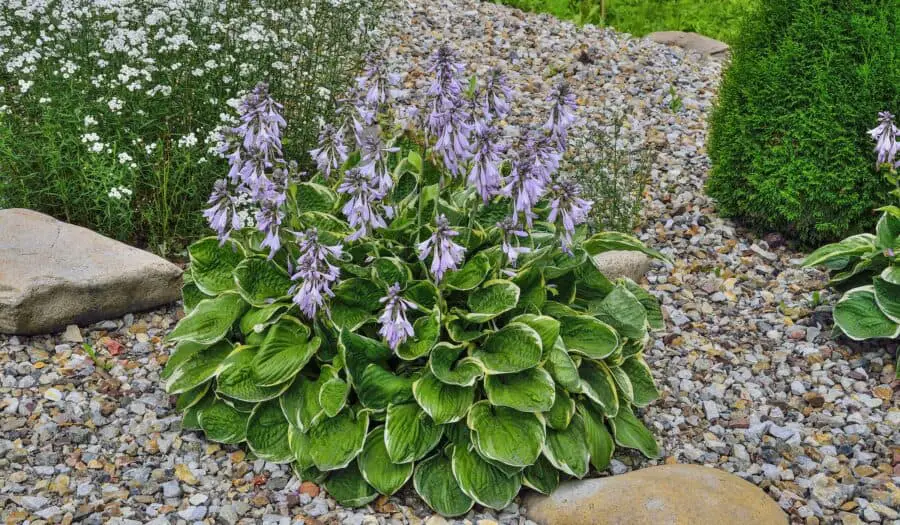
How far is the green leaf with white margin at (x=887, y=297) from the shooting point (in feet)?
13.9

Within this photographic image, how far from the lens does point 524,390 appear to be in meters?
3.44

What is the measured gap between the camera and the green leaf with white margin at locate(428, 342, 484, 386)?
133 inches

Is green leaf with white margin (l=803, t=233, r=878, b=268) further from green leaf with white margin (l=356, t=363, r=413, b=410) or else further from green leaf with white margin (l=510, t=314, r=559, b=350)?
green leaf with white margin (l=356, t=363, r=413, b=410)

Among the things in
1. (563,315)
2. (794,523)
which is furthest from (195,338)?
(794,523)

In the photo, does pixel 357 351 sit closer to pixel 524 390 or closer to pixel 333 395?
pixel 333 395

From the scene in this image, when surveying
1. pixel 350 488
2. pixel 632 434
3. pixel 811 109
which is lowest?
pixel 350 488

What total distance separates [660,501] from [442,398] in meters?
0.85

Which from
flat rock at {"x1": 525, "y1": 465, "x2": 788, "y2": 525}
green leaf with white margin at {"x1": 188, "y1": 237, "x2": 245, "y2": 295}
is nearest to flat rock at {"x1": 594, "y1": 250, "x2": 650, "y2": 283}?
flat rock at {"x1": 525, "y1": 465, "x2": 788, "y2": 525}

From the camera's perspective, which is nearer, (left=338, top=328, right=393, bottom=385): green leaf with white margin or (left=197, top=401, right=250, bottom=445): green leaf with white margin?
(left=338, top=328, right=393, bottom=385): green leaf with white margin

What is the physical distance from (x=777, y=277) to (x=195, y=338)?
3.09 meters

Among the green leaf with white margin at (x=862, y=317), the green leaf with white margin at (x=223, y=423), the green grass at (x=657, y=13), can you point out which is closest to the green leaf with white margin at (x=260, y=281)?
the green leaf with white margin at (x=223, y=423)

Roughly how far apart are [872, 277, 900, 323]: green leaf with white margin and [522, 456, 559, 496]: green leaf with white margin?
180 cm

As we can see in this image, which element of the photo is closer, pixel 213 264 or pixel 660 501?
pixel 660 501

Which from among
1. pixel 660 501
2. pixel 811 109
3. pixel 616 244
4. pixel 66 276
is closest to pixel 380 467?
pixel 660 501
